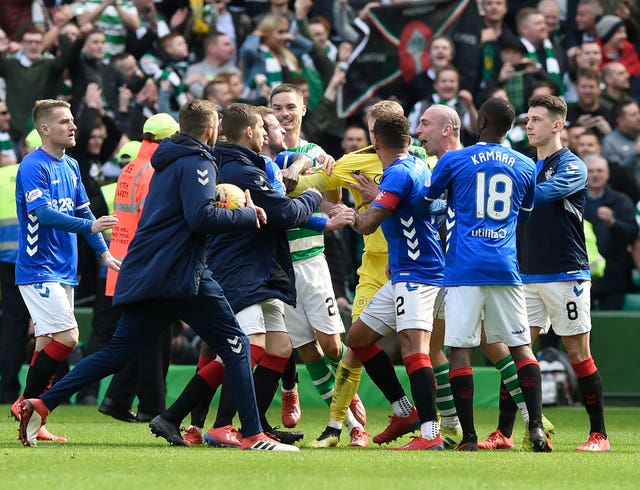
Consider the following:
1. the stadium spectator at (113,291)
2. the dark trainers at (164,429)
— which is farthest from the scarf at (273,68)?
the dark trainers at (164,429)

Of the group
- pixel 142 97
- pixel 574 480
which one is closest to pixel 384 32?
pixel 142 97

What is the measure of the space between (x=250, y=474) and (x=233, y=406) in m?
1.82

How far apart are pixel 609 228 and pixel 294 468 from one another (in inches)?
358

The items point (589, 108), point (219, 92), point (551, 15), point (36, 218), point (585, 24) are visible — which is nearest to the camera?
point (36, 218)

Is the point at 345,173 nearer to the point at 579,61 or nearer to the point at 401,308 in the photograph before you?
the point at 401,308

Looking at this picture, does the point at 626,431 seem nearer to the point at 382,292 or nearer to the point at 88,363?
the point at 382,292

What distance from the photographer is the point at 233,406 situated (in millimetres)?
9695

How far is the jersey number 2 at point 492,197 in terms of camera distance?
9555 millimetres

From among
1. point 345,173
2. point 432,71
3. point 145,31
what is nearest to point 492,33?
point 432,71

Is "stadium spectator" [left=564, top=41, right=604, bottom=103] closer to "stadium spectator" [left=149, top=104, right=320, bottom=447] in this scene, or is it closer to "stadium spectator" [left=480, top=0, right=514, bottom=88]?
"stadium spectator" [left=480, top=0, right=514, bottom=88]

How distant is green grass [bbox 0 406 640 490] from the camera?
7.59 m

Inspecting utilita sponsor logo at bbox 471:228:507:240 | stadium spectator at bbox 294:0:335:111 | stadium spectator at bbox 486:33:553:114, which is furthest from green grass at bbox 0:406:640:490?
stadium spectator at bbox 294:0:335:111

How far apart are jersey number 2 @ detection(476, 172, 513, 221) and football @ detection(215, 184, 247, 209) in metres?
1.59

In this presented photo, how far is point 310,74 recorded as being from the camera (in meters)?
18.4
